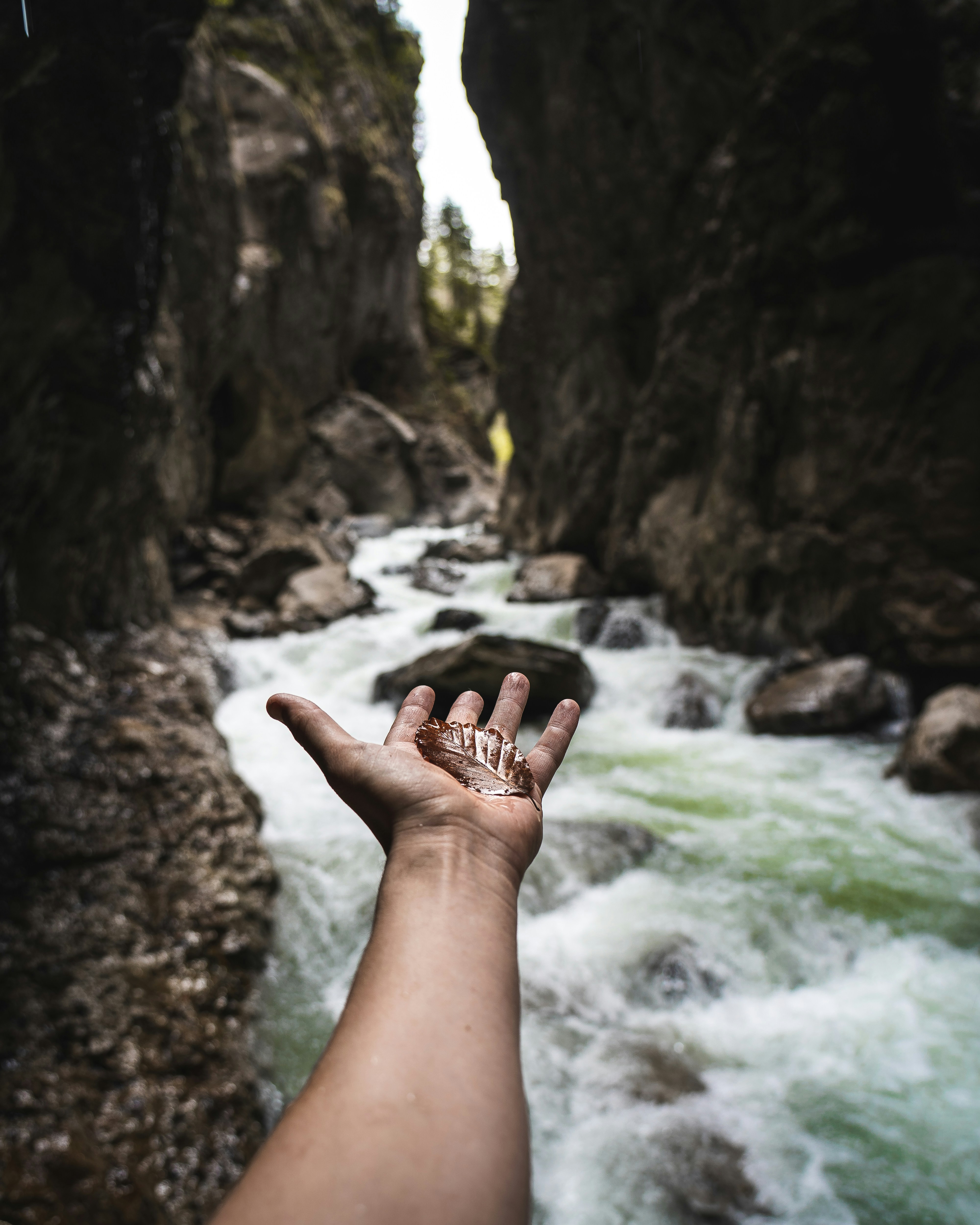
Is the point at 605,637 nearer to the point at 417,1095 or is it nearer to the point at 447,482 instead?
the point at 417,1095

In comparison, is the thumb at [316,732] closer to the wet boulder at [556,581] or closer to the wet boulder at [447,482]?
the wet boulder at [556,581]

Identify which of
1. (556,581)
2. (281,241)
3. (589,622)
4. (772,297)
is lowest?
(589,622)

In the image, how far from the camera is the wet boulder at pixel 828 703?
261 inches

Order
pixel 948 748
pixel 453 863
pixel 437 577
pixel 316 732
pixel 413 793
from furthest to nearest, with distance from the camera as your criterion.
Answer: pixel 437 577
pixel 948 748
pixel 316 732
pixel 413 793
pixel 453 863

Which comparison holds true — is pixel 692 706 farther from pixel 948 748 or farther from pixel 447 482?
pixel 447 482

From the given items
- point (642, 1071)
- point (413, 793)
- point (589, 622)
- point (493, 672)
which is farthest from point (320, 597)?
point (413, 793)

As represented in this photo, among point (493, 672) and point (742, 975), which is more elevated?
point (493, 672)

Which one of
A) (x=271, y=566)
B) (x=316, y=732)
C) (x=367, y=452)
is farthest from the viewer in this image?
(x=367, y=452)

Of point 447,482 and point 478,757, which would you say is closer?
point 478,757

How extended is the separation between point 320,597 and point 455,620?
7.91ft

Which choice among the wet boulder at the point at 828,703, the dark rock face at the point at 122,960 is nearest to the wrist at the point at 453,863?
the dark rock face at the point at 122,960

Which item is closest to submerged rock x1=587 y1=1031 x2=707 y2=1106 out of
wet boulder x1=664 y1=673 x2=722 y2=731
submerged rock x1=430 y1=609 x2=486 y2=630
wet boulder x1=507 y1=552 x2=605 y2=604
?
wet boulder x1=664 y1=673 x2=722 y2=731

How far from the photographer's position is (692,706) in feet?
24.8

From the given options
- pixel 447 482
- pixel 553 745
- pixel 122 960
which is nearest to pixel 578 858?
pixel 122 960
